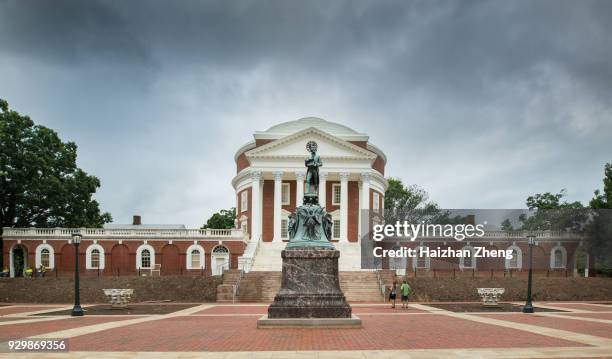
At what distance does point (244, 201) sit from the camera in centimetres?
6247

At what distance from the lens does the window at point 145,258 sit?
5434cm

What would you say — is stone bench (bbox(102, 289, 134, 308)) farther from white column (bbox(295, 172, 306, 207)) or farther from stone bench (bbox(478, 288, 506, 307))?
white column (bbox(295, 172, 306, 207))

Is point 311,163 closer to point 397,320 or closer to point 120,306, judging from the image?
point 397,320

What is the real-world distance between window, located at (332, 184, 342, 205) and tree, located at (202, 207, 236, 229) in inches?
1654

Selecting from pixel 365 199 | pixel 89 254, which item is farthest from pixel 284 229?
pixel 89 254

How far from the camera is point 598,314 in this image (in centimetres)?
2619

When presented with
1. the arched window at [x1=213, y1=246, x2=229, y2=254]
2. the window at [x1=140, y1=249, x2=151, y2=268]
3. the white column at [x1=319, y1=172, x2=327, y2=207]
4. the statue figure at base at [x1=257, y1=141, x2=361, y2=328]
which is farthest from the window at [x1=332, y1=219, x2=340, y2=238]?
the statue figure at base at [x1=257, y1=141, x2=361, y2=328]

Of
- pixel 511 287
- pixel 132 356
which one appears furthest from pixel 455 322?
pixel 511 287

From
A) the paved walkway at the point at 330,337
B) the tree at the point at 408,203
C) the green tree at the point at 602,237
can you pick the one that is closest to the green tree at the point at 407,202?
the tree at the point at 408,203

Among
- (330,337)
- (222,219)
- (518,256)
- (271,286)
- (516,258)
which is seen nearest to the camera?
(330,337)

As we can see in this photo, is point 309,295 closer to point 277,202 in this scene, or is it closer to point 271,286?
point 271,286

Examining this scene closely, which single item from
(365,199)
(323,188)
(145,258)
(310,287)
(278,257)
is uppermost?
(323,188)

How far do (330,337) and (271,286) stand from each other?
22771 mm

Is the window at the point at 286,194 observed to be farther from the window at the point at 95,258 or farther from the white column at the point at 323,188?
the window at the point at 95,258
